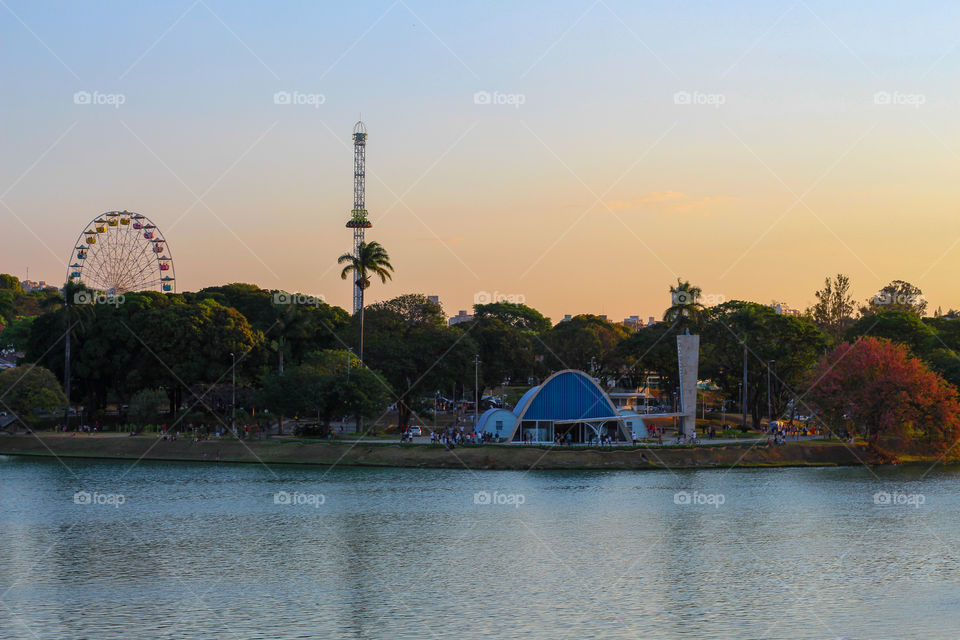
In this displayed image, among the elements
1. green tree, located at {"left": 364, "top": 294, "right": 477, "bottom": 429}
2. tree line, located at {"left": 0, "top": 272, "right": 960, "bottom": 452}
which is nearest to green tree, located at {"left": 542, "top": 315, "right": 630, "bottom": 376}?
tree line, located at {"left": 0, "top": 272, "right": 960, "bottom": 452}

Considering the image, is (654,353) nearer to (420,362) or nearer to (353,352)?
(420,362)

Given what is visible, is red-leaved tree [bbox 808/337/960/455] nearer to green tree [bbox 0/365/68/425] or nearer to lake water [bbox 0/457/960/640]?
lake water [bbox 0/457/960/640]

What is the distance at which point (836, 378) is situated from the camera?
302ft

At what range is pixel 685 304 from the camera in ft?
387

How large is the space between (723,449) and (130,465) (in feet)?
172

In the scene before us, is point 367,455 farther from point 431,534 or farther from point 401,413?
point 431,534

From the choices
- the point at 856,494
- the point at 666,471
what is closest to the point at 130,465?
the point at 666,471

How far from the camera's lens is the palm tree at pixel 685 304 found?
118062 mm

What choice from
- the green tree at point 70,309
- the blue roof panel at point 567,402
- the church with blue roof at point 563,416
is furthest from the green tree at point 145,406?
the blue roof panel at point 567,402

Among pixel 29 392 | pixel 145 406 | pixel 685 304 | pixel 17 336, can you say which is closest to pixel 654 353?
pixel 685 304

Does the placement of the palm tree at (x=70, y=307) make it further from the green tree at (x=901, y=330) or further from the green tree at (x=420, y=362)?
the green tree at (x=901, y=330)

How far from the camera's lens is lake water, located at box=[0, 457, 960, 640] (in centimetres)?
3609

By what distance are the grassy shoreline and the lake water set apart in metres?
8.54

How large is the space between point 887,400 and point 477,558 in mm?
55505
